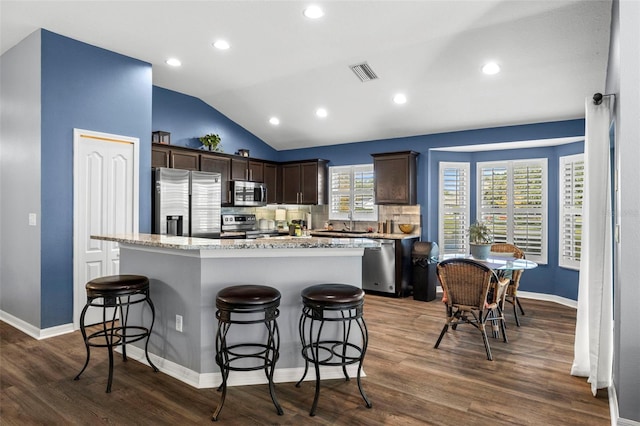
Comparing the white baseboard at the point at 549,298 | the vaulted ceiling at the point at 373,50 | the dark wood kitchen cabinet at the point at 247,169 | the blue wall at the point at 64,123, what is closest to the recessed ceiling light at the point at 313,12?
the vaulted ceiling at the point at 373,50

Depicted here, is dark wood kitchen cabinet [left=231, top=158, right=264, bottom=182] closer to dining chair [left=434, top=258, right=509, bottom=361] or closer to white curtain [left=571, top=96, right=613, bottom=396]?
dining chair [left=434, top=258, right=509, bottom=361]

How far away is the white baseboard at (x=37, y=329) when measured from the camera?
3911mm

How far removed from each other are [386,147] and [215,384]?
193 inches

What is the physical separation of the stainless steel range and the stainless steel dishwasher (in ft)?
6.17

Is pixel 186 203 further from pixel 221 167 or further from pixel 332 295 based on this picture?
pixel 332 295

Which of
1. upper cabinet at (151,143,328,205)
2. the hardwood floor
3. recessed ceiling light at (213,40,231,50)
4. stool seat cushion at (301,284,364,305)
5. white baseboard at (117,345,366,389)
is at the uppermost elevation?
recessed ceiling light at (213,40,231,50)

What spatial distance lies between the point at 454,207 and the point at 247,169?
3.56 metres

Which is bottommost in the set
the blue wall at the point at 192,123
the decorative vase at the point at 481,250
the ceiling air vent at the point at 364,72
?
the decorative vase at the point at 481,250

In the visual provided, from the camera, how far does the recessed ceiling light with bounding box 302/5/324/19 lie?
3.60 meters

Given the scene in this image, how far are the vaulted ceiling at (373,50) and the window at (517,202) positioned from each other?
0.91m

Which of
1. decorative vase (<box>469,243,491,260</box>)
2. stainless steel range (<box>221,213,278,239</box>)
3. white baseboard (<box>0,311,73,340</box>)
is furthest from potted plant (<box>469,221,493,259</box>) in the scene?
white baseboard (<box>0,311,73,340</box>)

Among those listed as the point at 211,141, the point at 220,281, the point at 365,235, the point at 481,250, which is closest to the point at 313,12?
the point at 220,281

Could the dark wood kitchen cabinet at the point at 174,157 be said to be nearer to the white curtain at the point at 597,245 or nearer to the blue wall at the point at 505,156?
the blue wall at the point at 505,156

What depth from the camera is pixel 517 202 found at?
19.9 feet
